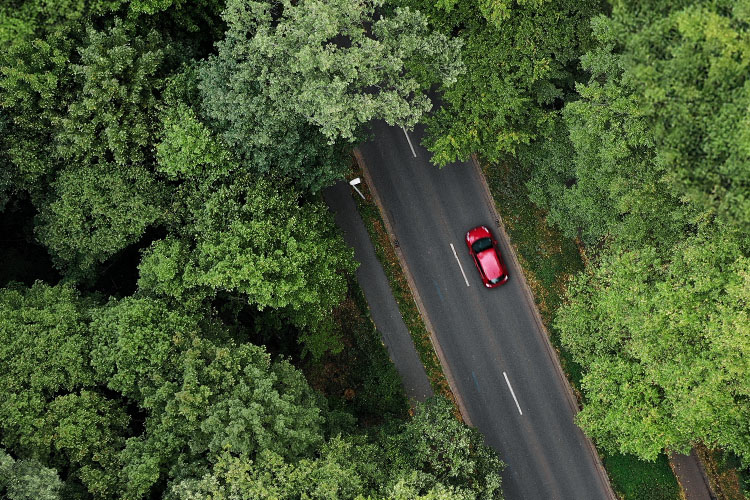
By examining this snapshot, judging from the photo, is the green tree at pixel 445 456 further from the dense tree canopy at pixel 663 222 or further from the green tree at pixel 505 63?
the green tree at pixel 505 63

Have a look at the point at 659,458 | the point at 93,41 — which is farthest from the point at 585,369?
the point at 93,41

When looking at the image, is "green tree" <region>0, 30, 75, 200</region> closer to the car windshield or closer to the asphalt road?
the asphalt road

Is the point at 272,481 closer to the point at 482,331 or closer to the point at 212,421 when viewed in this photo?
the point at 212,421

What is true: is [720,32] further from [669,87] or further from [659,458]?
[659,458]

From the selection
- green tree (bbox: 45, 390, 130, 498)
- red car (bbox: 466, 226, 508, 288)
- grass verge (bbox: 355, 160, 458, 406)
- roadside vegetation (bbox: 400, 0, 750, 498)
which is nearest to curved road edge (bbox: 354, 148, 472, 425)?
grass verge (bbox: 355, 160, 458, 406)

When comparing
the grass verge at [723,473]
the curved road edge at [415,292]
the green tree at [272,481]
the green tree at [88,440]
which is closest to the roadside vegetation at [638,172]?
the grass verge at [723,473]

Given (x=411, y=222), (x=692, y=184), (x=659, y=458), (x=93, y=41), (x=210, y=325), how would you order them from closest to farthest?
(x=692, y=184) → (x=93, y=41) → (x=210, y=325) → (x=659, y=458) → (x=411, y=222)
